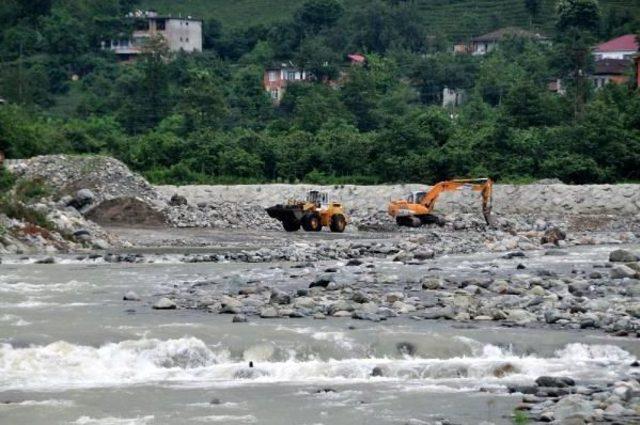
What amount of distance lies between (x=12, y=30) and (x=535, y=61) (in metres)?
42.9

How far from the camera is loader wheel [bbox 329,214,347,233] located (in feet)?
→ 163

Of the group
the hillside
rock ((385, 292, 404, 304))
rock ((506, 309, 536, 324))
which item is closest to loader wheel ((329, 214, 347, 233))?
rock ((385, 292, 404, 304))

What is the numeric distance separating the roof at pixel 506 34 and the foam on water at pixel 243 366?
86159 mm

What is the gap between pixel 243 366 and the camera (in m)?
22.1

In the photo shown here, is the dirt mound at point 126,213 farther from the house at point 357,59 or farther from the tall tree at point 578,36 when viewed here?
the house at point 357,59

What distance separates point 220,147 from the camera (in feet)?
224

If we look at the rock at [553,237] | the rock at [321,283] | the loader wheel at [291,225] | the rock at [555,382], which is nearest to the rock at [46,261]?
the rock at [321,283]

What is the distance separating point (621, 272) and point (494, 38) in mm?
79575

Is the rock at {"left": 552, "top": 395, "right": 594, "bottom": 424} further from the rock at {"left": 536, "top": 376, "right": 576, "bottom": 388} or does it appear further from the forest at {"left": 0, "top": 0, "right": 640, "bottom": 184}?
the forest at {"left": 0, "top": 0, "right": 640, "bottom": 184}

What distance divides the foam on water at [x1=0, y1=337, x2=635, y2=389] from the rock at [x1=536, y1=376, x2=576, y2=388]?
87cm

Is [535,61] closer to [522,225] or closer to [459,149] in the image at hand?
[459,149]

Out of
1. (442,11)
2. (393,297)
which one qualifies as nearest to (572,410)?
(393,297)

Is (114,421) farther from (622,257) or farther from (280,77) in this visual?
(280,77)

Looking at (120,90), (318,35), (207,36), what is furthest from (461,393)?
(207,36)
